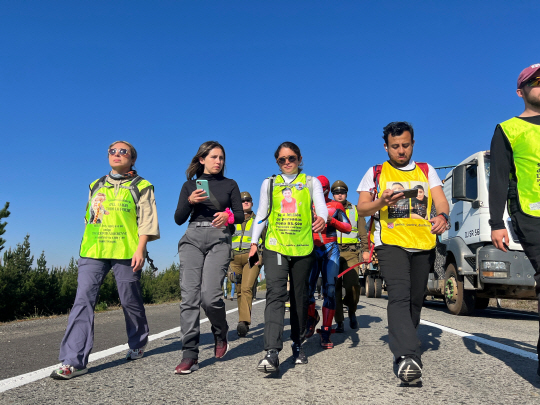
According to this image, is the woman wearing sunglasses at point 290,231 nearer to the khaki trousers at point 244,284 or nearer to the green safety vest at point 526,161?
the green safety vest at point 526,161

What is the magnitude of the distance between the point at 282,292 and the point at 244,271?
2988mm

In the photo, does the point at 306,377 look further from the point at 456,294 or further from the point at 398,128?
the point at 456,294

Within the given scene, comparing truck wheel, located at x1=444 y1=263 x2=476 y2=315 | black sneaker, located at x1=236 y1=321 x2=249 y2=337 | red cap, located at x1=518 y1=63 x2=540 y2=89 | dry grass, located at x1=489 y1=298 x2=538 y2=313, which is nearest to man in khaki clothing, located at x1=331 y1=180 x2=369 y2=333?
black sneaker, located at x1=236 y1=321 x2=249 y2=337

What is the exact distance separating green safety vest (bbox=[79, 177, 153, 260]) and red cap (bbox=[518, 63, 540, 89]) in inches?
127

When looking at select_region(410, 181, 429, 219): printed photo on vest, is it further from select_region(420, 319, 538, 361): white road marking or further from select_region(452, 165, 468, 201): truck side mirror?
select_region(452, 165, 468, 201): truck side mirror

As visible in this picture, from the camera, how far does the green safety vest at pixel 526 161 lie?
333cm

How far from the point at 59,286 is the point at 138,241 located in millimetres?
15361

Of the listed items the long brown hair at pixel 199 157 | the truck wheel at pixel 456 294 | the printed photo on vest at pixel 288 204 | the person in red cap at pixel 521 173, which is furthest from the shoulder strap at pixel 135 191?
the truck wheel at pixel 456 294

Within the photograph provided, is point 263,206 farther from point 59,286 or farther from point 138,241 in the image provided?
point 59,286

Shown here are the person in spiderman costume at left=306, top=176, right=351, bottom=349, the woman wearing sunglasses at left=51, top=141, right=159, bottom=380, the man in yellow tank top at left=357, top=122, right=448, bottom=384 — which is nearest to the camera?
the man in yellow tank top at left=357, top=122, right=448, bottom=384

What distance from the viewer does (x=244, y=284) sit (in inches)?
271

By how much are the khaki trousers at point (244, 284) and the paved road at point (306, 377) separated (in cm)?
58

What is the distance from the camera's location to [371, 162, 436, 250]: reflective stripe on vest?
13.0 ft

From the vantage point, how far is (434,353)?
4910 mm
